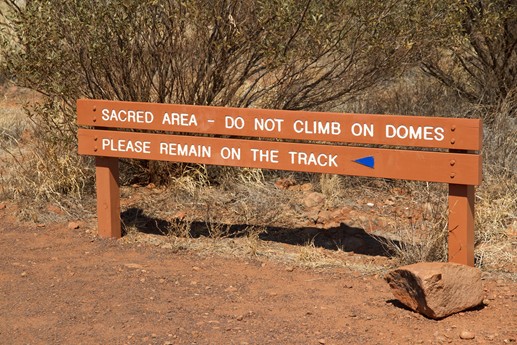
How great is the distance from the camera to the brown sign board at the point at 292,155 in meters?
6.01

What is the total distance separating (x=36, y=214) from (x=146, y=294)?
229 centimetres

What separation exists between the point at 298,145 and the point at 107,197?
65.6 inches

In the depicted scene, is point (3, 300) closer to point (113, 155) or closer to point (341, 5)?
point (113, 155)

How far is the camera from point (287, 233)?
747 cm

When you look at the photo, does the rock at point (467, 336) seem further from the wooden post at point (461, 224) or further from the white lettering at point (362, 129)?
the white lettering at point (362, 129)

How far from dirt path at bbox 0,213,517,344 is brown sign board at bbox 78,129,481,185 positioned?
69cm

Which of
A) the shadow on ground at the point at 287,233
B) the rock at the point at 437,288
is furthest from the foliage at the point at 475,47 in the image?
the rock at the point at 437,288

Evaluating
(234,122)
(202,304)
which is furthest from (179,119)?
(202,304)

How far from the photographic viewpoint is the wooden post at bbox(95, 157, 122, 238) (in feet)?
23.8

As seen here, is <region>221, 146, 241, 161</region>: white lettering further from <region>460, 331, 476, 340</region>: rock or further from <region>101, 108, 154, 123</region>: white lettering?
<region>460, 331, 476, 340</region>: rock

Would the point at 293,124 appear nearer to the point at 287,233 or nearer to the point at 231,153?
the point at 231,153

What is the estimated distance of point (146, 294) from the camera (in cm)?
592

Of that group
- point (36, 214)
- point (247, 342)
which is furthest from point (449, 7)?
point (247, 342)

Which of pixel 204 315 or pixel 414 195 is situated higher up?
pixel 414 195
